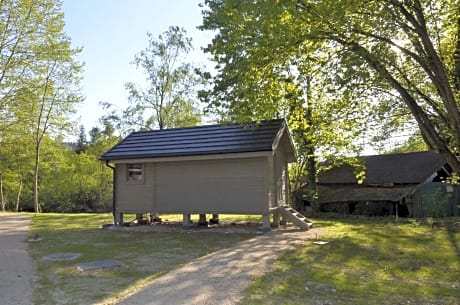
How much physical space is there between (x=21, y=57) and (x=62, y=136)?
779cm

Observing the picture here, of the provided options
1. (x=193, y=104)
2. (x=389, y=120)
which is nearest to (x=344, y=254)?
(x=389, y=120)

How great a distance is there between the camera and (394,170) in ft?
83.0

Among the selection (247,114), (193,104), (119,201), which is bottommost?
(119,201)

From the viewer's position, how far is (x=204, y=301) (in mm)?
6027

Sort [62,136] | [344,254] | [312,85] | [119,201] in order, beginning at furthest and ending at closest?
[62,136]
[119,201]
[312,85]
[344,254]

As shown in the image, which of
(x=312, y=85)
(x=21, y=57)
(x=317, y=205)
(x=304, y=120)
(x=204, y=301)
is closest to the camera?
(x=204, y=301)

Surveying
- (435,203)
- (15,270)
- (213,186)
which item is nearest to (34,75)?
(213,186)

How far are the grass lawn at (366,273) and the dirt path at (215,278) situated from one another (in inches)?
13.0

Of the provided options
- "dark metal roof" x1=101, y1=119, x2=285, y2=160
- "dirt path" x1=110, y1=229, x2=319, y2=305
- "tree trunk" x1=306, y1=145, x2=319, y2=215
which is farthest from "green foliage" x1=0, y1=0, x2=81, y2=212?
"dirt path" x1=110, y1=229, x2=319, y2=305

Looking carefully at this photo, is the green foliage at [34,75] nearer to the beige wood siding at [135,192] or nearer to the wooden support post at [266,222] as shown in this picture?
the beige wood siding at [135,192]

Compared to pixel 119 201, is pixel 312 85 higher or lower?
higher

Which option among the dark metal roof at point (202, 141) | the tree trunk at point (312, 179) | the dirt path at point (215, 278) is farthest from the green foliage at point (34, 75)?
the dirt path at point (215, 278)

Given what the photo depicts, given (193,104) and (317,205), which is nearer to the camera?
(317,205)

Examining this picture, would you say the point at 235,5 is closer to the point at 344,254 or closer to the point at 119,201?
the point at 344,254
